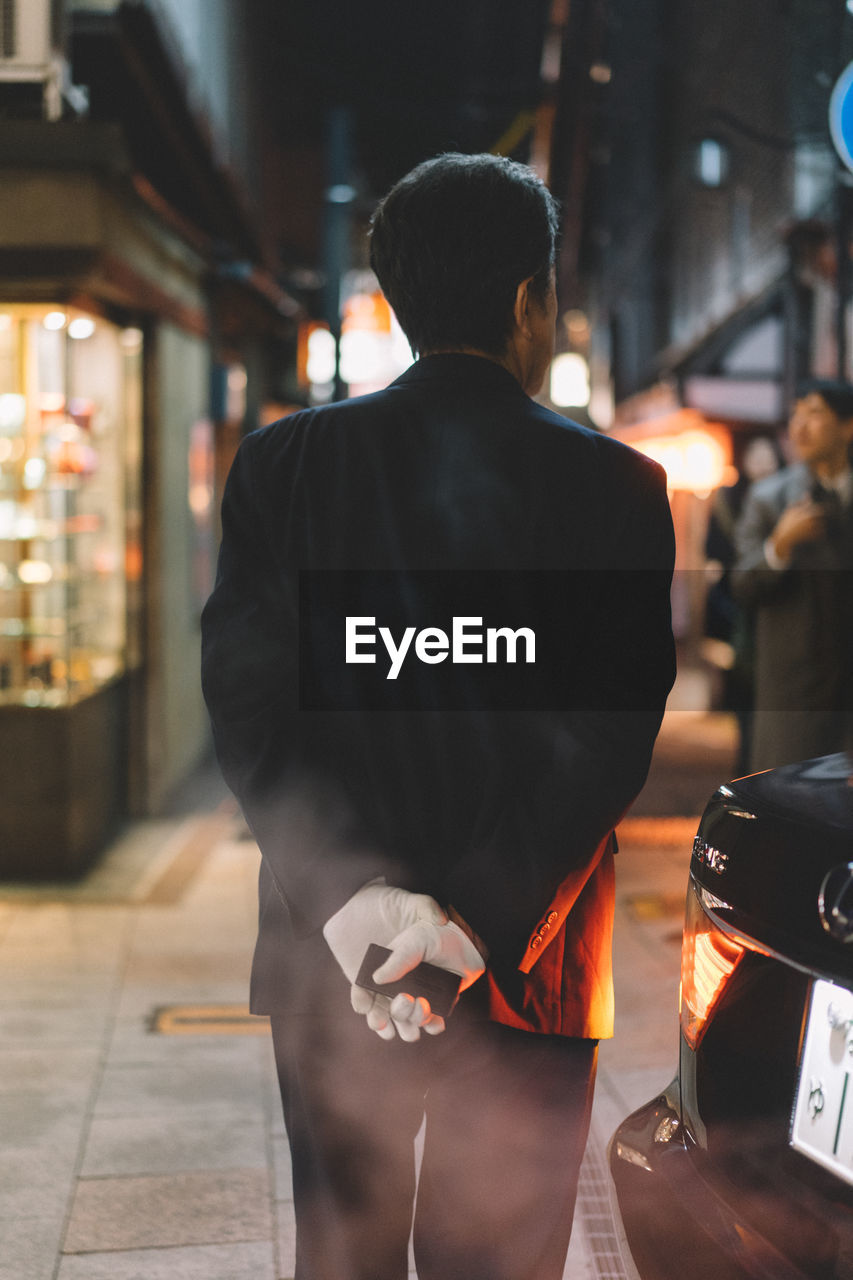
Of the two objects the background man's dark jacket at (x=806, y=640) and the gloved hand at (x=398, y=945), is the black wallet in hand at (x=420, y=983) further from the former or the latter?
the background man's dark jacket at (x=806, y=640)

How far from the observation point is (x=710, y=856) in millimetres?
1915

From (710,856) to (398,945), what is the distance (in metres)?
0.61

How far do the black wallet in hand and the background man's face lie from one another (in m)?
3.83

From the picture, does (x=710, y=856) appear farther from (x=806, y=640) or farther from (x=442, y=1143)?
(x=806, y=640)

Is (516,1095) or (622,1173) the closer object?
(516,1095)

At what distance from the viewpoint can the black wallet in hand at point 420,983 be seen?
153cm

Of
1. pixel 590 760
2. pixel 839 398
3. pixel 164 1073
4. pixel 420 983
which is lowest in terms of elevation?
pixel 164 1073

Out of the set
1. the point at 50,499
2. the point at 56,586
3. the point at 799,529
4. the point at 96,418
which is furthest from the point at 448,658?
the point at 96,418

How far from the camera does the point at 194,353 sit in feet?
31.4

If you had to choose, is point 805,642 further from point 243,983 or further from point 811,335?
point 811,335

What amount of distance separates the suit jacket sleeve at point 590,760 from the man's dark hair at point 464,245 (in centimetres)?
31

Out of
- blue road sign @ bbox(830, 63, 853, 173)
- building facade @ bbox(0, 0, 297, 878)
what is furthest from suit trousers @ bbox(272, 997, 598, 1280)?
building facade @ bbox(0, 0, 297, 878)

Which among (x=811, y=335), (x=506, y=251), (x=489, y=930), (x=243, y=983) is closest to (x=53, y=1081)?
(x=243, y=983)

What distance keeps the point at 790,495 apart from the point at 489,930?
3.97 metres
